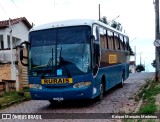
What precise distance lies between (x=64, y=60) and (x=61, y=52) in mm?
313

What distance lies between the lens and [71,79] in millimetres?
11102

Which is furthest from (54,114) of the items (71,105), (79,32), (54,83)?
(79,32)

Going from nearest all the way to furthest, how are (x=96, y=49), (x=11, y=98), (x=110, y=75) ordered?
(x=96, y=49)
(x=11, y=98)
(x=110, y=75)

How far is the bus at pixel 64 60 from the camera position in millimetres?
11133

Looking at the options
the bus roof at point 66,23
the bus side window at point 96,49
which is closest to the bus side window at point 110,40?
the bus side window at point 96,49

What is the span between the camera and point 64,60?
1120cm

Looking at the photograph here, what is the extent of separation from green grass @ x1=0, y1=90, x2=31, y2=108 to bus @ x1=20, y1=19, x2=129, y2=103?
81.6 inches

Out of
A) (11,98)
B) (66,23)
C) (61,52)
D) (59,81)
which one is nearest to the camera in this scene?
(59,81)

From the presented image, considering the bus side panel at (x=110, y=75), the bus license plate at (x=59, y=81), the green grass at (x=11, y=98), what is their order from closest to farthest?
1. the bus license plate at (x=59, y=81)
2. the bus side panel at (x=110, y=75)
3. the green grass at (x=11, y=98)

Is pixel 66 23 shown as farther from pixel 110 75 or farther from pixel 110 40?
pixel 110 75

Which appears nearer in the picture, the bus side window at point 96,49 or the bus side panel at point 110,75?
the bus side window at point 96,49

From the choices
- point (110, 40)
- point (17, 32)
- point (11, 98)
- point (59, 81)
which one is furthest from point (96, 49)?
point (17, 32)

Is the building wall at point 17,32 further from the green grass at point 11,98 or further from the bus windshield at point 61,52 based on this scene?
the bus windshield at point 61,52

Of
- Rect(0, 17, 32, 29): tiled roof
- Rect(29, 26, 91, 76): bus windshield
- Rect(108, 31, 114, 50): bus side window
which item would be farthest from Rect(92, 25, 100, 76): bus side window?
Rect(0, 17, 32, 29): tiled roof
